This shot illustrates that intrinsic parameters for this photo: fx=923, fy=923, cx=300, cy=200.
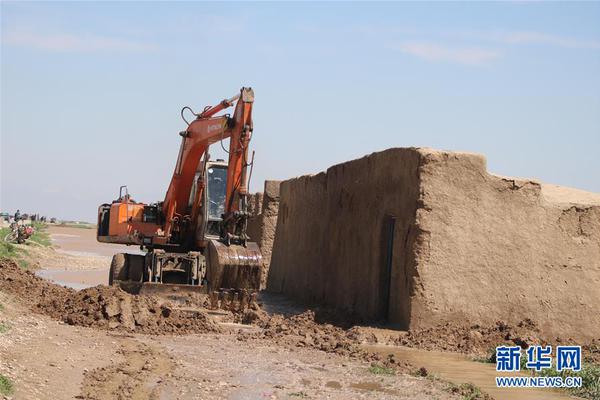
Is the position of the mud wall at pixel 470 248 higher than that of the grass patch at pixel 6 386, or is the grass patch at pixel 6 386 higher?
the mud wall at pixel 470 248

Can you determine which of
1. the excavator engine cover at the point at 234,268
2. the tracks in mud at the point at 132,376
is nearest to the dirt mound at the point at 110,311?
the excavator engine cover at the point at 234,268

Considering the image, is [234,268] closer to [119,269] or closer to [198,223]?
[198,223]

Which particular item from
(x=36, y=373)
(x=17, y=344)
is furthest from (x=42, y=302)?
(x=36, y=373)

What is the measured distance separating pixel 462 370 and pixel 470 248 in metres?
3.10

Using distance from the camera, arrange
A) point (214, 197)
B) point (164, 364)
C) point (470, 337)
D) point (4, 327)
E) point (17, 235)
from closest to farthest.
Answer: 1. point (4, 327)
2. point (164, 364)
3. point (470, 337)
4. point (214, 197)
5. point (17, 235)

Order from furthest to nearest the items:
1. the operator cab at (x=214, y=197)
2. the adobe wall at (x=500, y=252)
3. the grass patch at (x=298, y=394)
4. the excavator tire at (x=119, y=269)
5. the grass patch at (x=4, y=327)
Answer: the excavator tire at (x=119, y=269)
the operator cab at (x=214, y=197)
the adobe wall at (x=500, y=252)
the grass patch at (x=4, y=327)
the grass patch at (x=298, y=394)

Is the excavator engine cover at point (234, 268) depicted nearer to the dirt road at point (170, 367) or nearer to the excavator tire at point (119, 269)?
the dirt road at point (170, 367)

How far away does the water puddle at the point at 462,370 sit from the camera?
10.1m

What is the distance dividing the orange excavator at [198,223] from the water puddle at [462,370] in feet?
10.3

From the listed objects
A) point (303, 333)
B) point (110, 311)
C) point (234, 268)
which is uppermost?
point (234, 268)

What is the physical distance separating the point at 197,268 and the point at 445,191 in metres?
5.48

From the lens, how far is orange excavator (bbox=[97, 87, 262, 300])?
14906mm

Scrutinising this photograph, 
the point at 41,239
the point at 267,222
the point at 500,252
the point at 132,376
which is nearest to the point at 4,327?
the point at 132,376

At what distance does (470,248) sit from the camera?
46.3 feet
